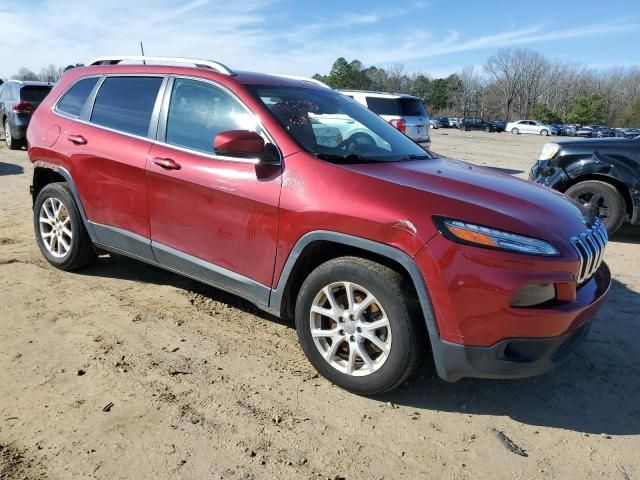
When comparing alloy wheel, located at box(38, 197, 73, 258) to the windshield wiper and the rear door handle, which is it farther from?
the windshield wiper

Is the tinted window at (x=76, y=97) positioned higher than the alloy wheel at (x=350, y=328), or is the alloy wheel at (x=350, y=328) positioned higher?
the tinted window at (x=76, y=97)

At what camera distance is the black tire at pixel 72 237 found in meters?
4.48

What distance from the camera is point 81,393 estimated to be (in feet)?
9.64

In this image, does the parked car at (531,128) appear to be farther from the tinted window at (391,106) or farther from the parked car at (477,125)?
the tinted window at (391,106)

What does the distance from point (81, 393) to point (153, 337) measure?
742mm

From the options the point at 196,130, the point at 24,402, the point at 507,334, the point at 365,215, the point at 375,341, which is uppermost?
the point at 196,130

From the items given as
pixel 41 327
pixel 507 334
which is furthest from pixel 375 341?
pixel 41 327

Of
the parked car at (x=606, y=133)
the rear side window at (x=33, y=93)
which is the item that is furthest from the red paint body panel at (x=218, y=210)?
the parked car at (x=606, y=133)

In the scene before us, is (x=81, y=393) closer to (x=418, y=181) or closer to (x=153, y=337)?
(x=153, y=337)

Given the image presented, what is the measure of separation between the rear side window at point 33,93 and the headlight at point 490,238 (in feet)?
43.5

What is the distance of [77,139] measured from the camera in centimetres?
436

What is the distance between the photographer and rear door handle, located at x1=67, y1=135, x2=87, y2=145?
14.1 ft

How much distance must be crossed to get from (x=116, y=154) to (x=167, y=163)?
1.94ft

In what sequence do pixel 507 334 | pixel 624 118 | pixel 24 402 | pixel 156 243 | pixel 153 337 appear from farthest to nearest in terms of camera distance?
pixel 624 118, pixel 156 243, pixel 153 337, pixel 24 402, pixel 507 334
